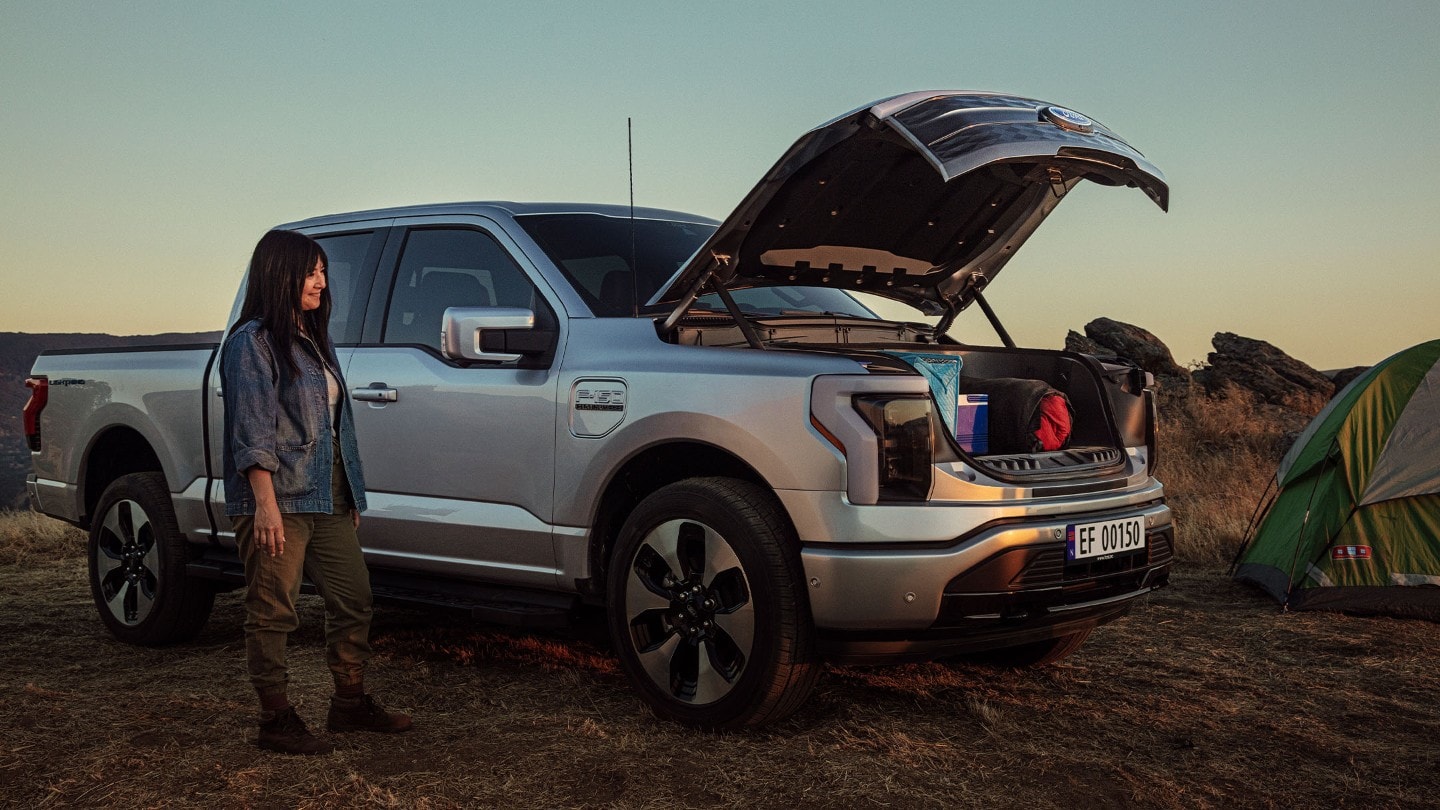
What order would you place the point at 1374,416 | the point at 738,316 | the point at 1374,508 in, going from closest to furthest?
the point at 738,316
the point at 1374,508
the point at 1374,416

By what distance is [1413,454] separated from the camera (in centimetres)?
711

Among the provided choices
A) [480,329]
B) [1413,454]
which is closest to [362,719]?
[480,329]

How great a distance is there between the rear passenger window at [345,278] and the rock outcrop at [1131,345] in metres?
18.7

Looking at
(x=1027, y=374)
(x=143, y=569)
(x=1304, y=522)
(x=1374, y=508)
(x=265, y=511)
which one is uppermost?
(x=1027, y=374)

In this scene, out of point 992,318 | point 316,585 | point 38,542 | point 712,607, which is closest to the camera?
point 712,607

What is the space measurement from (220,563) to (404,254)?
1721 mm

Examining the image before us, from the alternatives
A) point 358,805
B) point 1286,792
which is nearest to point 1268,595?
point 1286,792

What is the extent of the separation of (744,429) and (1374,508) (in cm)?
458

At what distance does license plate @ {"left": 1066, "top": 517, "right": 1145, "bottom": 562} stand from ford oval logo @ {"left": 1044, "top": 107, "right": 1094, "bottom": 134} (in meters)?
1.41

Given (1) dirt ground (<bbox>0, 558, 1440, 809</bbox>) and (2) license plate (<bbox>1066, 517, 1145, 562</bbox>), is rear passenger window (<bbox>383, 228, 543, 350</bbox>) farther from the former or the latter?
(2) license plate (<bbox>1066, 517, 1145, 562</bbox>)

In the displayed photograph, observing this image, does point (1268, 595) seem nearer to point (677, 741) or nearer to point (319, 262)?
point (677, 741)

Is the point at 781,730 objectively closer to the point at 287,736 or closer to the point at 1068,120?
the point at 287,736

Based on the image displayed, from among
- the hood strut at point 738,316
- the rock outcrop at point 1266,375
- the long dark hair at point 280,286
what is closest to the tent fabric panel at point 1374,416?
the hood strut at point 738,316

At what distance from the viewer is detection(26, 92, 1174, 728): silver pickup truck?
4.18 meters
